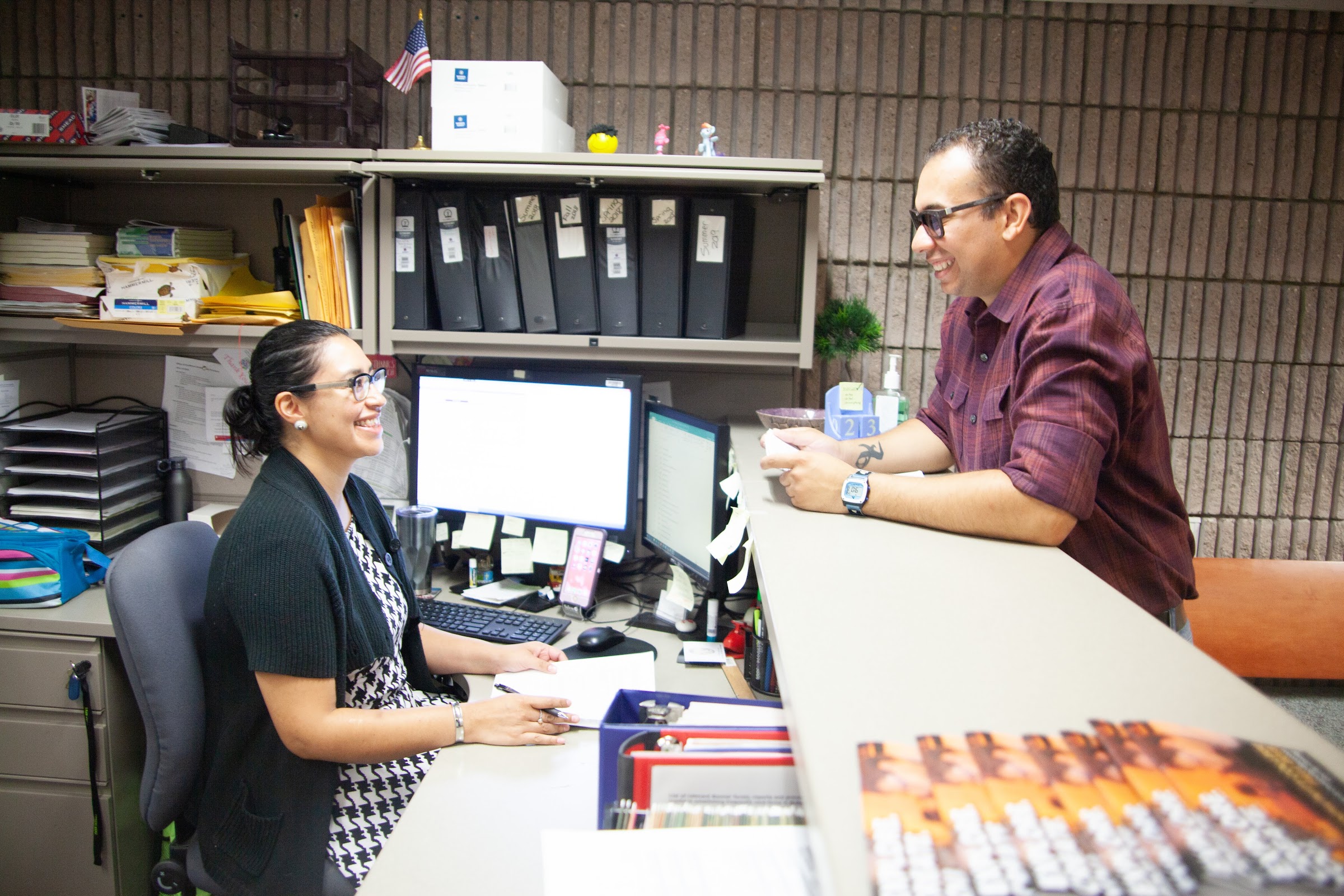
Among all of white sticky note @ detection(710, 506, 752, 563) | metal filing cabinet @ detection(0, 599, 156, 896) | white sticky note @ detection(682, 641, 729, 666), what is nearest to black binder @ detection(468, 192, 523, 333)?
Result: white sticky note @ detection(682, 641, 729, 666)

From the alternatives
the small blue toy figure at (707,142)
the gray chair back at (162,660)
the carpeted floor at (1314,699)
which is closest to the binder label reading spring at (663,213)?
the small blue toy figure at (707,142)

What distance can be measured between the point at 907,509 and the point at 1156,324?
160 cm

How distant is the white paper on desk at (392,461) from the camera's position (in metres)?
2.42

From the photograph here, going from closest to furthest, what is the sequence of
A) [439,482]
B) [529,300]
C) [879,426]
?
[879,426] < [529,300] < [439,482]

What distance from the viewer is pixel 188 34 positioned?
241cm

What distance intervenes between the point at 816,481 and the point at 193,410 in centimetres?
200

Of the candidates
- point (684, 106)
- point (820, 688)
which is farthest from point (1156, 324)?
point (820, 688)

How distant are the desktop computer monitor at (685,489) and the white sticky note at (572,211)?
47cm

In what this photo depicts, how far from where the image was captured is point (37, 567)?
80.4 inches

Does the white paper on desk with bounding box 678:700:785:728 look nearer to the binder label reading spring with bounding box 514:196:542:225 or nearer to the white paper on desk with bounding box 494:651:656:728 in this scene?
the white paper on desk with bounding box 494:651:656:728

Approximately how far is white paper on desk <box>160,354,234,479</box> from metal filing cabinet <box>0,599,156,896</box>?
556mm

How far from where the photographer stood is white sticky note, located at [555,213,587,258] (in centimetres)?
209

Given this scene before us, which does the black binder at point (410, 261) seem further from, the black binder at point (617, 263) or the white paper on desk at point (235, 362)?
the white paper on desk at point (235, 362)

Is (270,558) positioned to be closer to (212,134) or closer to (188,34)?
(212,134)
